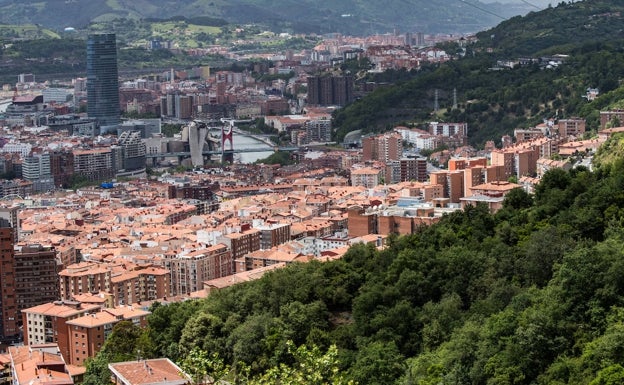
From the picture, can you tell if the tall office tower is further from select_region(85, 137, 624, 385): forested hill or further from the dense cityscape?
select_region(85, 137, 624, 385): forested hill

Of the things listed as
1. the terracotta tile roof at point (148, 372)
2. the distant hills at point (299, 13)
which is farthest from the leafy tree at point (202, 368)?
the distant hills at point (299, 13)

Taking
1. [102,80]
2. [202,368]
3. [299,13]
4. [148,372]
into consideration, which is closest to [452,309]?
[148,372]

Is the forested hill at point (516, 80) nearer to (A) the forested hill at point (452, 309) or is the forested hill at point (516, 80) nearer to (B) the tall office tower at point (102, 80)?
(B) the tall office tower at point (102, 80)

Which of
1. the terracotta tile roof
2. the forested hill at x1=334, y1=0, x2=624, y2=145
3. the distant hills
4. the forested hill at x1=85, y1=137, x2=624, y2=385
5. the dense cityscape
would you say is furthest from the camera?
the distant hills

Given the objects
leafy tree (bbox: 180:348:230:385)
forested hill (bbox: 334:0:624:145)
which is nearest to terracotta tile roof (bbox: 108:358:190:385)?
leafy tree (bbox: 180:348:230:385)

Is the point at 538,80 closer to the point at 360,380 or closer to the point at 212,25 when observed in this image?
the point at 360,380
